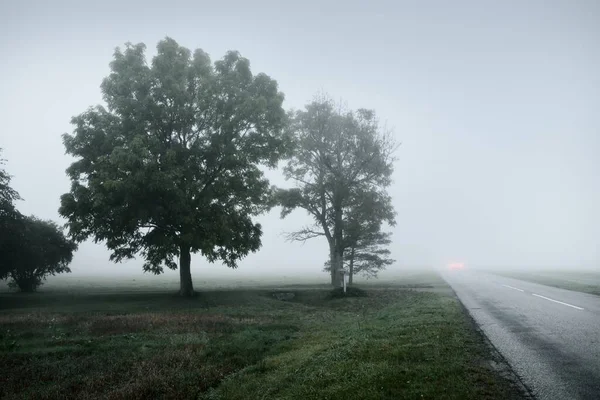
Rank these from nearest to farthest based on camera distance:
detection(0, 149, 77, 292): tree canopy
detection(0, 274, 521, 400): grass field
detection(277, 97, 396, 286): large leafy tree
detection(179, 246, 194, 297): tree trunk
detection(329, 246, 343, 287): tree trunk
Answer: detection(0, 274, 521, 400): grass field
detection(179, 246, 194, 297): tree trunk
detection(0, 149, 77, 292): tree canopy
detection(277, 97, 396, 286): large leafy tree
detection(329, 246, 343, 287): tree trunk

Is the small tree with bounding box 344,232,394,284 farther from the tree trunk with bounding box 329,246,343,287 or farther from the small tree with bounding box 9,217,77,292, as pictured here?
the small tree with bounding box 9,217,77,292

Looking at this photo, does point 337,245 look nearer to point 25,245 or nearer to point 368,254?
point 368,254

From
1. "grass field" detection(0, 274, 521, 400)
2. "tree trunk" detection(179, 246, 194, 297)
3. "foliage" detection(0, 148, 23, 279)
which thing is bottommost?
A: "grass field" detection(0, 274, 521, 400)

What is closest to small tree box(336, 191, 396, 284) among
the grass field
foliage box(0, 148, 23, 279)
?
the grass field

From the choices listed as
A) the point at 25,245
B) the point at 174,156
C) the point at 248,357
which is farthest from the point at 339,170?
the point at 25,245

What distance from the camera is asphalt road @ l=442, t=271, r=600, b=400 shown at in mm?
6182

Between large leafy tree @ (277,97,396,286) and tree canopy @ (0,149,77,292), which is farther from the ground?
large leafy tree @ (277,97,396,286)

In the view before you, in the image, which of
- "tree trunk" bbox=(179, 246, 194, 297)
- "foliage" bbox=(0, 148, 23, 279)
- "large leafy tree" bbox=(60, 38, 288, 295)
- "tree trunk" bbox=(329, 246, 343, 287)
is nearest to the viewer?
"large leafy tree" bbox=(60, 38, 288, 295)

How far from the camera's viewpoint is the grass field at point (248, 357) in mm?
6828

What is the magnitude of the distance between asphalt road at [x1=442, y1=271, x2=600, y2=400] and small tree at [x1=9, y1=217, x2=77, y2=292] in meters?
35.7

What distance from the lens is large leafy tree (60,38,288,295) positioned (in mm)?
21812

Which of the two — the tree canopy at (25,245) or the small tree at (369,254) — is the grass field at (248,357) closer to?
the tree canopy at (25,245)

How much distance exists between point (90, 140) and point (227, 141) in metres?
9.41

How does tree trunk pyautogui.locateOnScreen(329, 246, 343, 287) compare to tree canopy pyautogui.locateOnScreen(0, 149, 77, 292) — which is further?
tree trunk pyautogui.locateOnScreen(329, 246, 343, 287)
